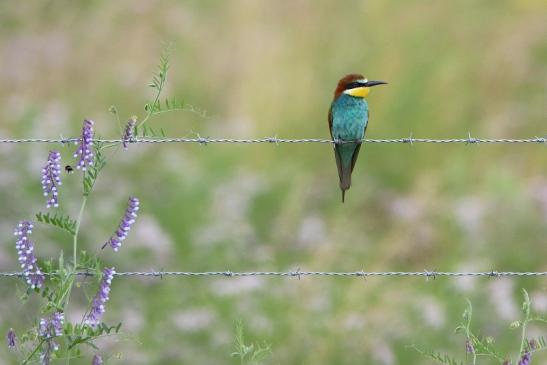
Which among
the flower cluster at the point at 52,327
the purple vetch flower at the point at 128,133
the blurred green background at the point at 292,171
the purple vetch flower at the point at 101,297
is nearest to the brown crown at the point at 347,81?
the blurred green background at the point at 292,171

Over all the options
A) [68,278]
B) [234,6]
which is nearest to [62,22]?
[234,6]

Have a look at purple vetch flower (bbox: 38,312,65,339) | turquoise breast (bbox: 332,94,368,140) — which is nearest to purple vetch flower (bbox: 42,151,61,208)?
purple vetch flower (bbox: 38,312,65,339)

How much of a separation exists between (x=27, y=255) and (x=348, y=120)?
81.7 inches

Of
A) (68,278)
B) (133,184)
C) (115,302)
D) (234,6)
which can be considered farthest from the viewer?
(234,6)

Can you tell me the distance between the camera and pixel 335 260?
598 cm

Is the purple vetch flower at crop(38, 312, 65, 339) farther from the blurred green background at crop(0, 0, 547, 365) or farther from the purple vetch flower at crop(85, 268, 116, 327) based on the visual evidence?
the blurred green background at crop(0, 0, 547, 365)

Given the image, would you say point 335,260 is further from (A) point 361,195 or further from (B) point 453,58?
(B) point 453,58

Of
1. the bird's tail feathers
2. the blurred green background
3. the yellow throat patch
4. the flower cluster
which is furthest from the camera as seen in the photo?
the blurred green background

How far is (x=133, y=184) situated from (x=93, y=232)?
86cm

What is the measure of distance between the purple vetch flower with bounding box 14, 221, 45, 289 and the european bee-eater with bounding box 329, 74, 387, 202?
6.31ft

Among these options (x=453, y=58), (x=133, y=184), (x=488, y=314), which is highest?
(x=453, y=58)

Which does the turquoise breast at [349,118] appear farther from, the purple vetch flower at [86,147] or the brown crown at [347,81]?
the purple vetch flower at [86,147]

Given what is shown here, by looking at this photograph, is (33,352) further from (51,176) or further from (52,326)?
(51,176)

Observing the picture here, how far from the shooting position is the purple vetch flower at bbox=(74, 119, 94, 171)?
129 inches
